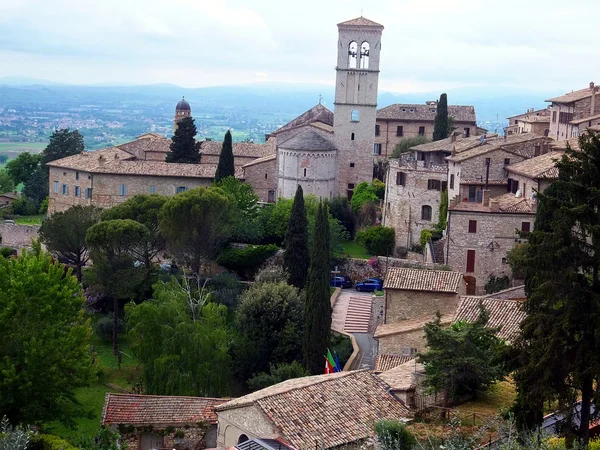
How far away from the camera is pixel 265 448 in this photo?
22891 millimetres

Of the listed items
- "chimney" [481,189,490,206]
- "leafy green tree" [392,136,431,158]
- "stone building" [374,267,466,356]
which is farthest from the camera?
"leafy green tree" [392,136,431,158]

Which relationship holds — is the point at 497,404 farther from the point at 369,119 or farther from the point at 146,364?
the point at 369,119

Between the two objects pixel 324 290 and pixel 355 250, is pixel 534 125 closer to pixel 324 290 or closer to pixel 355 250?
pixel 355 250

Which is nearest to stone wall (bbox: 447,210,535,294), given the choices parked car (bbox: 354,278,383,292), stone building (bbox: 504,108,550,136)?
parked car (bbox: 354,278,383,292)

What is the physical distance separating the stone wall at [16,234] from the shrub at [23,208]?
1225cm

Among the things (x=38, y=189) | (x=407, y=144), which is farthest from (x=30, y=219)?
(x=407, y=144)

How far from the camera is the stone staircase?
137 feet

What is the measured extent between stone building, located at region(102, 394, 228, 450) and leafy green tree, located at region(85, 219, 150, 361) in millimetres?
13695

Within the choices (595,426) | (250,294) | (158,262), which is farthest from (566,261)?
(158,262)

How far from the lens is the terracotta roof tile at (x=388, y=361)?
31.8 m

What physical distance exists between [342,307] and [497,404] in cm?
1893

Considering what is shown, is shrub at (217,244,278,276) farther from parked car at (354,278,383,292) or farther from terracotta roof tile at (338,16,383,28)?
terracotta roof tile at (338,16,383,28)

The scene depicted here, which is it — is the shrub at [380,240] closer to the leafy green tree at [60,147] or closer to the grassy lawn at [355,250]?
the grassy lawn at [355,250]

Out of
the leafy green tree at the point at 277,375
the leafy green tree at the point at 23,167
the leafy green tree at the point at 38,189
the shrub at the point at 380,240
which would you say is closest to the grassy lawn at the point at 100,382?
the leafy green tree at the point at 277,375
